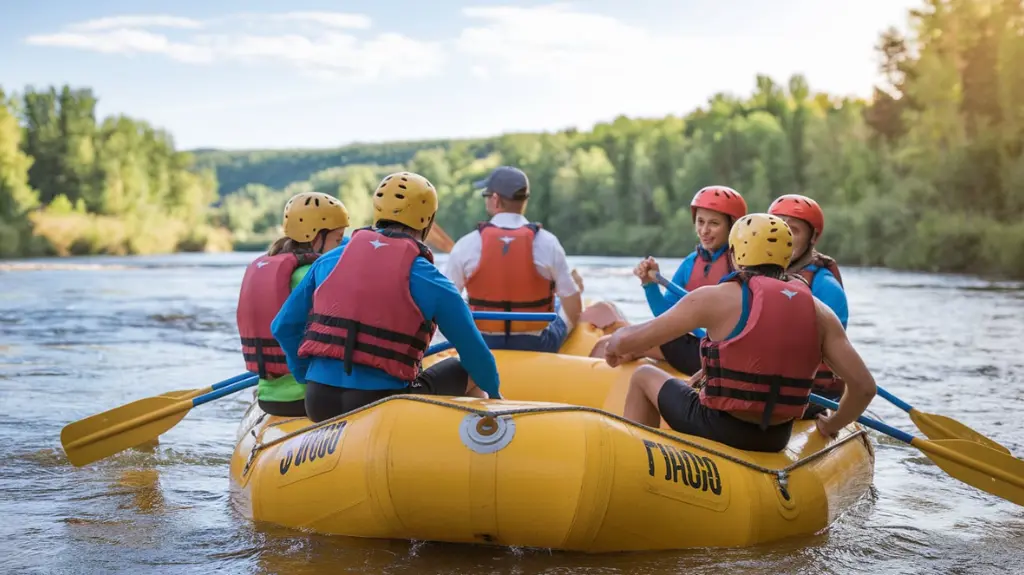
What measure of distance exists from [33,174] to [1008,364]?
5948 cm

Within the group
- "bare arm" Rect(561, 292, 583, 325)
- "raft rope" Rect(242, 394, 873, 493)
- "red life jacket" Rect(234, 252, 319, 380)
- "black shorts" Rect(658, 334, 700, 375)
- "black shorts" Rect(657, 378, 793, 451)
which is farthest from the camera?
"bare arm" Rect(561, 292, 583, 325)

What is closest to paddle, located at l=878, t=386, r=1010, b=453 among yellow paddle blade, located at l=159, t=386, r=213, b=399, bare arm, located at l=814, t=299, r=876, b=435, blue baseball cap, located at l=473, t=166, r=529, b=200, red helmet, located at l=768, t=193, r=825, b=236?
red helmet, located at l=768, t=193, r=825, b=236

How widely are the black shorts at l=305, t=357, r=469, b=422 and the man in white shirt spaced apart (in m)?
1.55

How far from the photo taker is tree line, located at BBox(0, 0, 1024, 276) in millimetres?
30828

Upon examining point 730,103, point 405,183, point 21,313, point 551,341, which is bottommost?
point 21,313

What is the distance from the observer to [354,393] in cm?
376

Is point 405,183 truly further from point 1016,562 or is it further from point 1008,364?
point 1008,364

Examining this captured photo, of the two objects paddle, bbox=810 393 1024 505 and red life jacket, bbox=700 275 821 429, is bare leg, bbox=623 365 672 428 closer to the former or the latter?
red life jacket, bbox=700 275 821 429

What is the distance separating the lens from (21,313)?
16703 mm

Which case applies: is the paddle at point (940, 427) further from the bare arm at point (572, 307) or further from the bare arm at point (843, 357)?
the bare arm at point (572, 307)

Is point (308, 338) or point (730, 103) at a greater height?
point (730, 103)

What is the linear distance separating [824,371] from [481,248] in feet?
6.17

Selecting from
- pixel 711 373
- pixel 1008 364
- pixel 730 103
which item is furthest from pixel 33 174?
pixel 711 373

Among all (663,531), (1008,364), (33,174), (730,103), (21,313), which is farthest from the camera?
(730,103)
